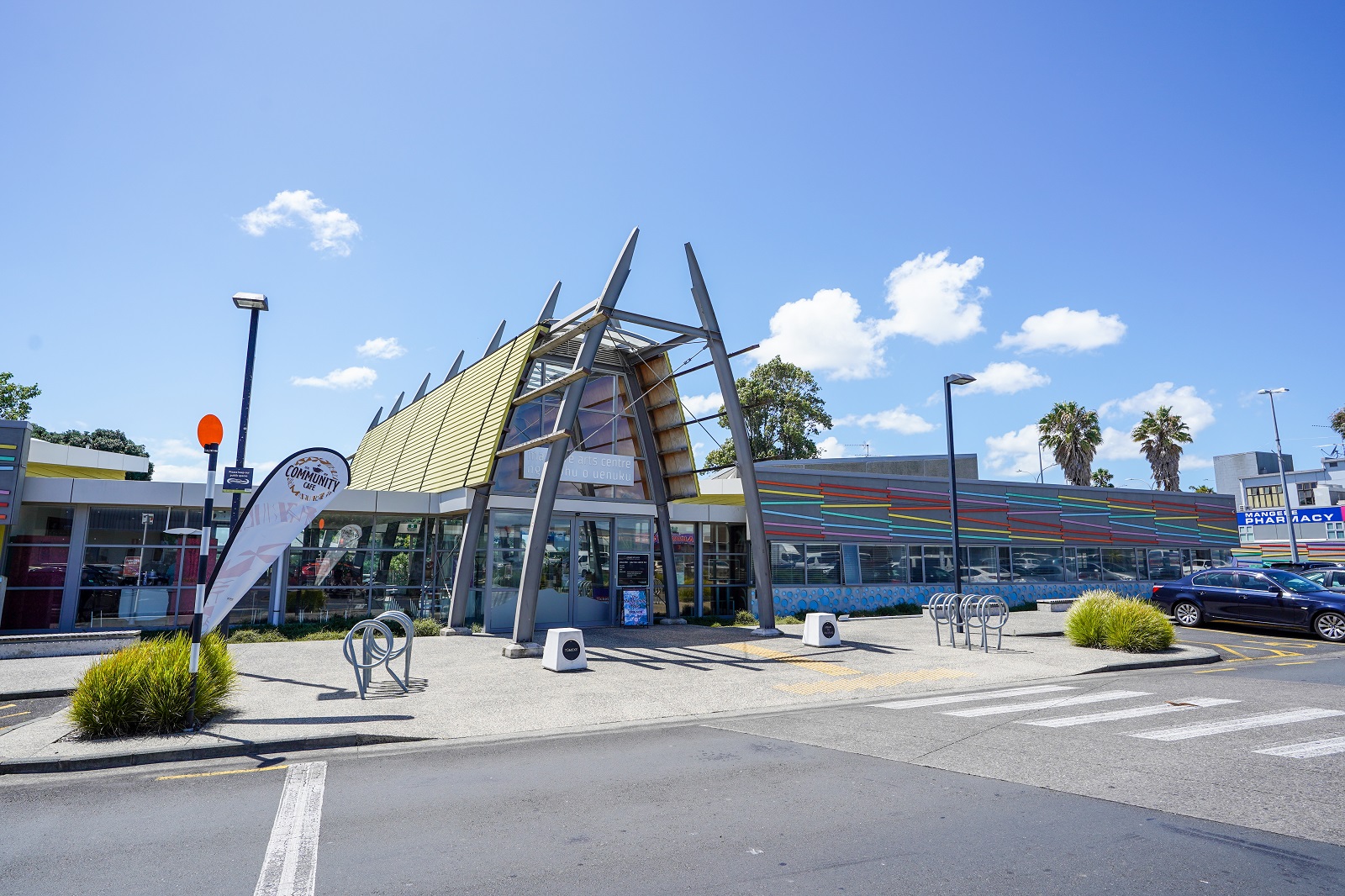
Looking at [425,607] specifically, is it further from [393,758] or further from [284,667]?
[393,758]

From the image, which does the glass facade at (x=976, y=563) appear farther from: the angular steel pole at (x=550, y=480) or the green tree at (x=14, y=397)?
the green tree at (x=14, y=397)

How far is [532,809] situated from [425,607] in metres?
16.3

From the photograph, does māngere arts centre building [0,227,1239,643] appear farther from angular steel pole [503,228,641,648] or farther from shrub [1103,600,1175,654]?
shrub [1103,600,1175,654]

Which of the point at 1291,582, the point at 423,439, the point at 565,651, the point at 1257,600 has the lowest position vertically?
the point at 565,651

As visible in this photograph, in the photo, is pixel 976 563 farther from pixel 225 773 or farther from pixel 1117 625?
pixel 225 773

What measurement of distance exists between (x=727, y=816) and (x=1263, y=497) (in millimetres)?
74398

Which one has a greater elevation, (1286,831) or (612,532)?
(612,532)

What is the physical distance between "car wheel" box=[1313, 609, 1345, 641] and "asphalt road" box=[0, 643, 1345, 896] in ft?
41.0

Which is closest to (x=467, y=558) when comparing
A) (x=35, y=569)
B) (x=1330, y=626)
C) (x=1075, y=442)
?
(x=35, y=569)

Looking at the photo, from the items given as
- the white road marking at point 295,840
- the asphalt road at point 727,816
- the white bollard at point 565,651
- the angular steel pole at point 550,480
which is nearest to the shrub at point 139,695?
the asphalt road at point 727,816

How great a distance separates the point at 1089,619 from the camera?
1617 centimetres

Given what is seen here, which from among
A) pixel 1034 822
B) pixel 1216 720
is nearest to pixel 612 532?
pixel 1216 720

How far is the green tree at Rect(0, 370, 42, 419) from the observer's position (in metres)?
34.3

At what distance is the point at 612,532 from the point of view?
21.1 metres
